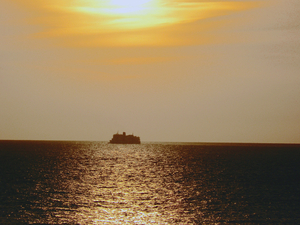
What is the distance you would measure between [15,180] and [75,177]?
10706 mm

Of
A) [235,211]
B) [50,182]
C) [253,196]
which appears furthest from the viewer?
[50,182]

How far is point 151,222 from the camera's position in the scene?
105ft

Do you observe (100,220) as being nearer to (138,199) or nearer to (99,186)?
(138,199)

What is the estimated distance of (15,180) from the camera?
5659 cm

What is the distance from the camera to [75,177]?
63.7 metres

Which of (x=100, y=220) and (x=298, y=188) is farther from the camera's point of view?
(x=298, y=188)

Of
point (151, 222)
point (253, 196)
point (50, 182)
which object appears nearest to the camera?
point (151, 222)

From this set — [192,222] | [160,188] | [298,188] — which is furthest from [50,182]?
[298,188]

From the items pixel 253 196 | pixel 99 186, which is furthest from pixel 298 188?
pixel 99 186

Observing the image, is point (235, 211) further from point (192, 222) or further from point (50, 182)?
point (50, 182)

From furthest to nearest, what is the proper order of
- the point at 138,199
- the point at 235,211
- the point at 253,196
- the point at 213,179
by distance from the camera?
the point at 213,179 → the point at 253,196 → the point at 138,199 → the point at 235,211

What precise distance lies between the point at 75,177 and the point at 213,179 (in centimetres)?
2419

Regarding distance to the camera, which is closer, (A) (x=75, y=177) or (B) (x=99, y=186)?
(B) (x=99, y=186)

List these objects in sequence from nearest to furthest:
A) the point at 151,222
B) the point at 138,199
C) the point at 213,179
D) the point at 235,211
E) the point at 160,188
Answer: the point at 151,222, the point at 235,211, the point at 138,199, the point at 160,188, the point at 213,179
